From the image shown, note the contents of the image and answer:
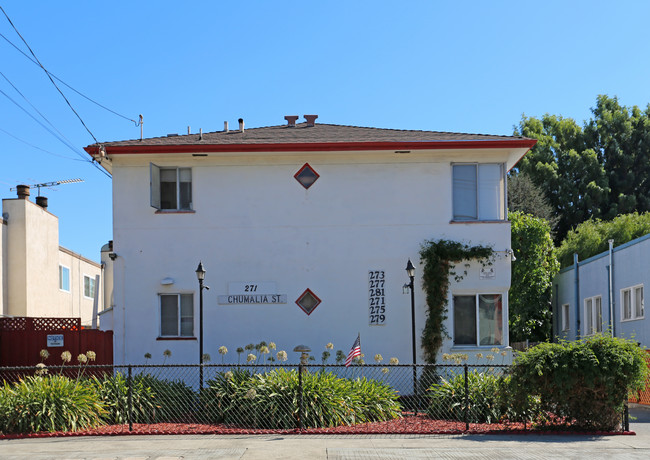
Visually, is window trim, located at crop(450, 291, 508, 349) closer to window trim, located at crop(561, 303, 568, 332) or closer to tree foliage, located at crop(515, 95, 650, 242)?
window trim, located at crop(561, 303, 568, 332)

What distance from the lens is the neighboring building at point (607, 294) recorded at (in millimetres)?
19984

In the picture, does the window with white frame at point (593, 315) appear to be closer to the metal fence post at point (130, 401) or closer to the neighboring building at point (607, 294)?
the neighboring building at point (607, 294)

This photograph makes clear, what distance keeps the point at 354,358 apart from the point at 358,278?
2.30 m

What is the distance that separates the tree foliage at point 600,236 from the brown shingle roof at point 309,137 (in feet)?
47.1

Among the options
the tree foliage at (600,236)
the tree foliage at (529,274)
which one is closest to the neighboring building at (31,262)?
the tree foliage at (529,274)

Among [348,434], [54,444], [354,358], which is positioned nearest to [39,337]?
[54,444]

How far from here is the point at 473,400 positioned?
43.4 feet

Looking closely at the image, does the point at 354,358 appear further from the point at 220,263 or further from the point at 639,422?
the point at 639,422

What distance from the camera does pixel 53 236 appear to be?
31156mm


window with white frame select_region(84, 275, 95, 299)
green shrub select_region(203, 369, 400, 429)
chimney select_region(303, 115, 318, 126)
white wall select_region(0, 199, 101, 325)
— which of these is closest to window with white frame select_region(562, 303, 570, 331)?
chimney select_region(303, 115, 318, 126)

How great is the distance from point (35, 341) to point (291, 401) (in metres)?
A: 6.81

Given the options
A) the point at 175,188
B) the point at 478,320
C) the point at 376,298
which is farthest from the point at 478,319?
the point at 175,188

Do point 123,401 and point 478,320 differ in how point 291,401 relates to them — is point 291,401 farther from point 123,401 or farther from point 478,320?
point 478,320

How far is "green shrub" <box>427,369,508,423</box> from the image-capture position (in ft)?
42.9
